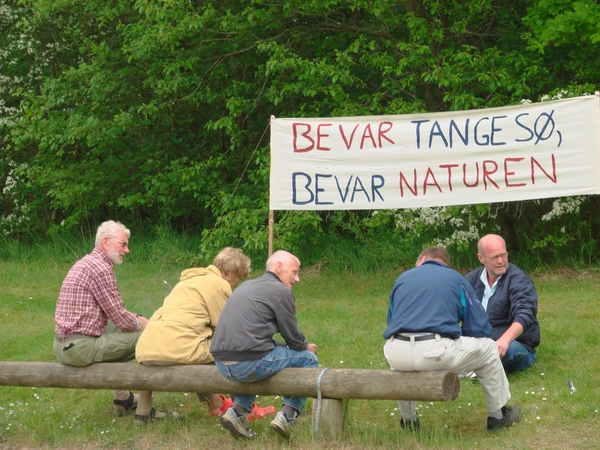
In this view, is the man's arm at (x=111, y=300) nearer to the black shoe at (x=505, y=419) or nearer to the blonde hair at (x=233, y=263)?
the blonde hair at (x=233, y=263)

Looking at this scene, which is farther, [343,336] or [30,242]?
[30,242]

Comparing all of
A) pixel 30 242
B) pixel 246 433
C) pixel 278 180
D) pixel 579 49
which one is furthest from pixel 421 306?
pixel 30 242

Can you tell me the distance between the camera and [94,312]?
6520mm

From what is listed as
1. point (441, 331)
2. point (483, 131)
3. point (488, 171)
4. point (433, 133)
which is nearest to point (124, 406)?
point (441, 331)

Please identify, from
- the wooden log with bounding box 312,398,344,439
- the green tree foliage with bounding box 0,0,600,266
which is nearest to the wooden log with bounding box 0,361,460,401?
the wooden log with bounding box 312,398,344,439

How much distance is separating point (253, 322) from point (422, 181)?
113 inches

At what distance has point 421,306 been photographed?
226 inches

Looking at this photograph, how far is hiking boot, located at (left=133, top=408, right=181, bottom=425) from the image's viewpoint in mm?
6585

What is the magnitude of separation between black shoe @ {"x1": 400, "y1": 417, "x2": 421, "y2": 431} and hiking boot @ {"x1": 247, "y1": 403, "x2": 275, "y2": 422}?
106cm

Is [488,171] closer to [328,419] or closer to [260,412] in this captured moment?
[260,412]

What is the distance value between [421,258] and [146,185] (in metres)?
10.6

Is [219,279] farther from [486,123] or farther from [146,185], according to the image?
[146,185]

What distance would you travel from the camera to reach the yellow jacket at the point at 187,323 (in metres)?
6.27

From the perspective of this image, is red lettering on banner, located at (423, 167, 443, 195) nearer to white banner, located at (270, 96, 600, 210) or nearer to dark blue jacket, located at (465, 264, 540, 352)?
white banner, located at (270, 96, 600, 210)
